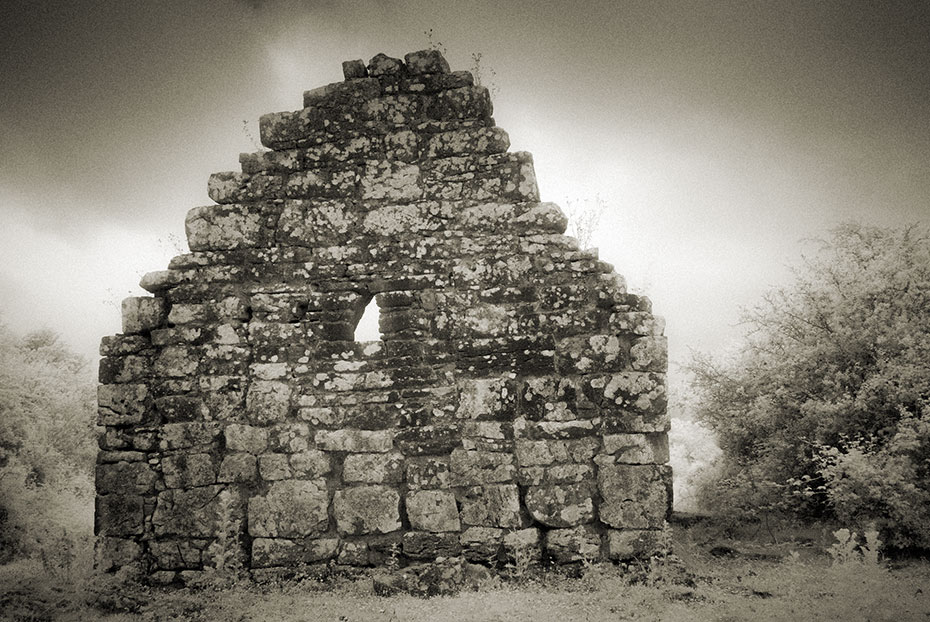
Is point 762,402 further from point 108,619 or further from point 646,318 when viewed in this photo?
point 108,619

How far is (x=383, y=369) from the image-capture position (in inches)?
215

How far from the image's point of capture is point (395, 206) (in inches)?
225

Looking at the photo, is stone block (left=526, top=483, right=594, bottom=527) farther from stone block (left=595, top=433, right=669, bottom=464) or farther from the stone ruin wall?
stone block (left=595, top=433, right=669, bottom=464)

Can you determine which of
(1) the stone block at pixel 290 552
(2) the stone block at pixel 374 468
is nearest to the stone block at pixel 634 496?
(2) the stone block at pixel 374 468

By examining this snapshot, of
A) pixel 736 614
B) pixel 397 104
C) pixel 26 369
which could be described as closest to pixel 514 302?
pixel 397 104

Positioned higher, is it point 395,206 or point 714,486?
point 395,206

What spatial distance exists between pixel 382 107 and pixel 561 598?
556 centimetres

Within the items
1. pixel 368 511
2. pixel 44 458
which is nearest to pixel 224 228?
pixel 368 511

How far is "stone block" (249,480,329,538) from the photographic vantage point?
5.27 meters

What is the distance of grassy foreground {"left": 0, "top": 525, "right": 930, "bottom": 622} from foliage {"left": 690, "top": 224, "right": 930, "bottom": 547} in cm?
99

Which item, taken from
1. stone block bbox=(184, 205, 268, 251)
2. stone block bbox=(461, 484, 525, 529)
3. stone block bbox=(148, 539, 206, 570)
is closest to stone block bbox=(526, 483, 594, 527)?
stone block bbox=(461, 484, 525, 529)

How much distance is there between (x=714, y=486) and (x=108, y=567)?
7881 mm

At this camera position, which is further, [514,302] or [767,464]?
[767,464]

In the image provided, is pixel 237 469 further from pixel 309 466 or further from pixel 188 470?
pixel 309 466
